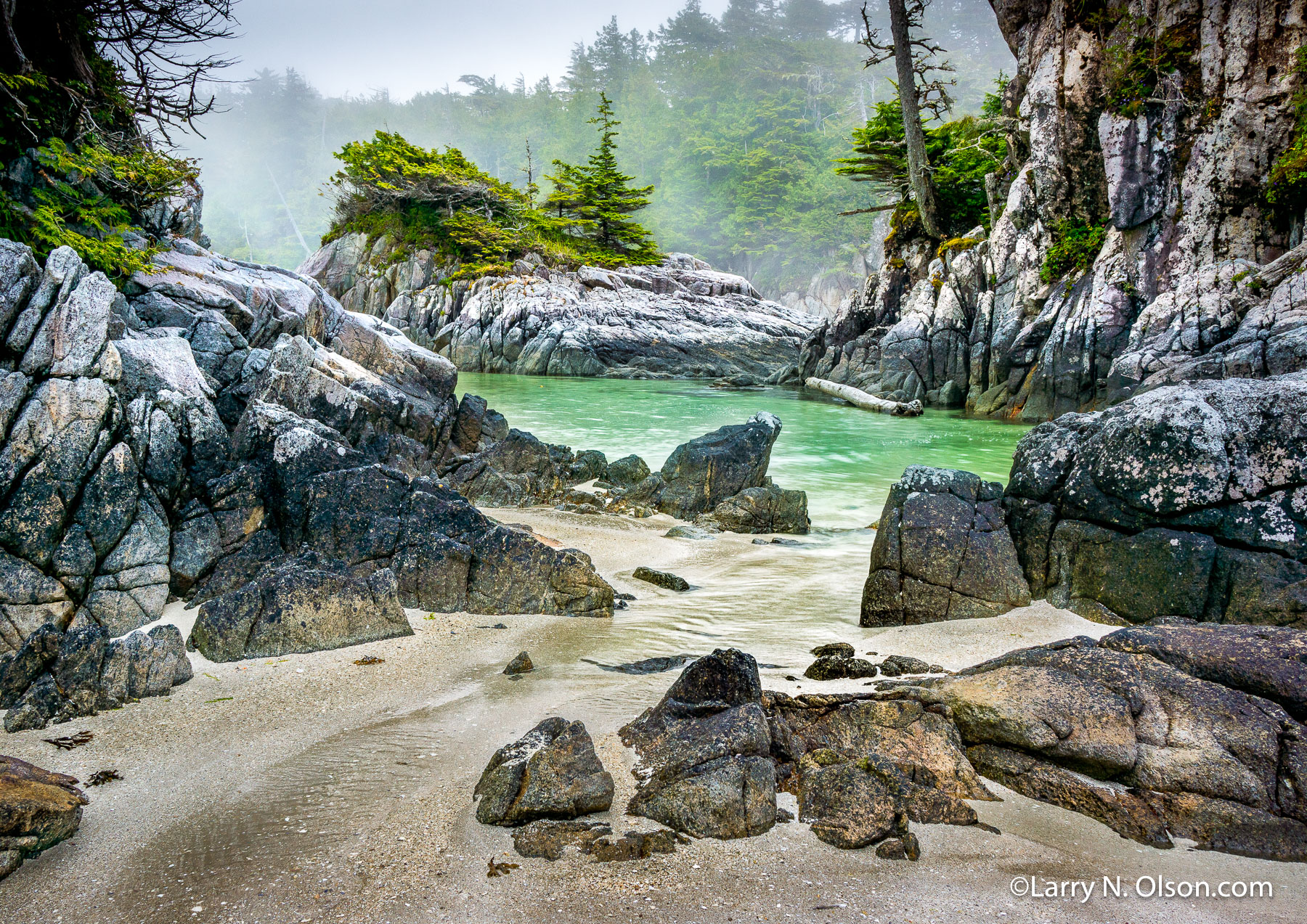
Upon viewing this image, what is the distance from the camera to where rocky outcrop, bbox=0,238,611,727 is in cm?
423

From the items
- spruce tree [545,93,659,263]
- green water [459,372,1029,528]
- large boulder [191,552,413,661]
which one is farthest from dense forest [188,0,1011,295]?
large boulder [191,552,413,661]

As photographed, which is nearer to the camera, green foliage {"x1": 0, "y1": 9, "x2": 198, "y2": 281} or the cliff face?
green foliage {"x1": 0, "y1": 9, "x2": 198, "y2": 281}

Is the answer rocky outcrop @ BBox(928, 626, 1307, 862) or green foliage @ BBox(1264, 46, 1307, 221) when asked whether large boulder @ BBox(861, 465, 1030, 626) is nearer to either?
rocky outcrop @ BBox(928, 626, 1307, 862)

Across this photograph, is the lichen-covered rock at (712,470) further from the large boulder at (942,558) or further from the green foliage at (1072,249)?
the green foliage at (1072,249)

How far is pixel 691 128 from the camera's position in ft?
245

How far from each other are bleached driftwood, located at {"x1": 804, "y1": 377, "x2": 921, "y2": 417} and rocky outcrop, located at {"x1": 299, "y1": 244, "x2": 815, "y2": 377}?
873cm

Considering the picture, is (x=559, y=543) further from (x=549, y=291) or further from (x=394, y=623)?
(x=549, y=291)

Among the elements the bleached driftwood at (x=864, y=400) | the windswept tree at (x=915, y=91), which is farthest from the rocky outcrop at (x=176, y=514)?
the windswept tree at (x=915, y=91)

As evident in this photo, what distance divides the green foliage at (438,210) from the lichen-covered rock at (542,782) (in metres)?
34.7

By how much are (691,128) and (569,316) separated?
50.3 meters

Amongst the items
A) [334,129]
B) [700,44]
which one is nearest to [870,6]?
[700,44]

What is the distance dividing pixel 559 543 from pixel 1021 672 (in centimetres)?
434

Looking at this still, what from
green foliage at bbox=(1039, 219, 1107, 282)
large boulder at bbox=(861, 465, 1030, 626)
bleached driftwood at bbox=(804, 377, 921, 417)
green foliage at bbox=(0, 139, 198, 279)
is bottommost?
large boulder at bbox=(861, 465, 1030, 626)

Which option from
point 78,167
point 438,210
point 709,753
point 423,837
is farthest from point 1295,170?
point 438,210
